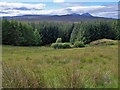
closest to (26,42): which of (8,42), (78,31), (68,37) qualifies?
(8,42)

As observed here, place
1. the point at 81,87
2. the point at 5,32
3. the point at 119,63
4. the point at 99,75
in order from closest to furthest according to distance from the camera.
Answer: the point at 119,63, the point at 81,87, the point at 99,75, the point at 5,32

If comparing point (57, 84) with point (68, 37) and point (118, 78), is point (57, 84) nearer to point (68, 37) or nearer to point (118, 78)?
point (118, 78)

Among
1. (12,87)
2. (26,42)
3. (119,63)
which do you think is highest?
(119,63)

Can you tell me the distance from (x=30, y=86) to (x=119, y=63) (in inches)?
66.8

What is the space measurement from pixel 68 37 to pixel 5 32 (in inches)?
712

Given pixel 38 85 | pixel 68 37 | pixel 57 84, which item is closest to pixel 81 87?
pixel 57 84

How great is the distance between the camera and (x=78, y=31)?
37844 mm

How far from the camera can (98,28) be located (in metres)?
38.2

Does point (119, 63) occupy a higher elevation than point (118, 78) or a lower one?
higher

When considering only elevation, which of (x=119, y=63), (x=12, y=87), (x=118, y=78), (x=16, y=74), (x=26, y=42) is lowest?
(x=26, y=42)

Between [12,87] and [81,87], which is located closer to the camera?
[81,87]

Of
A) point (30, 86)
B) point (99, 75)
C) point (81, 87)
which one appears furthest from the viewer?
point (99, 75)

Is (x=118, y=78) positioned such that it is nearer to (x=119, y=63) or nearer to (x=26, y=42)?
(x=119, y=63)

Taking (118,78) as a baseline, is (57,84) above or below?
below
